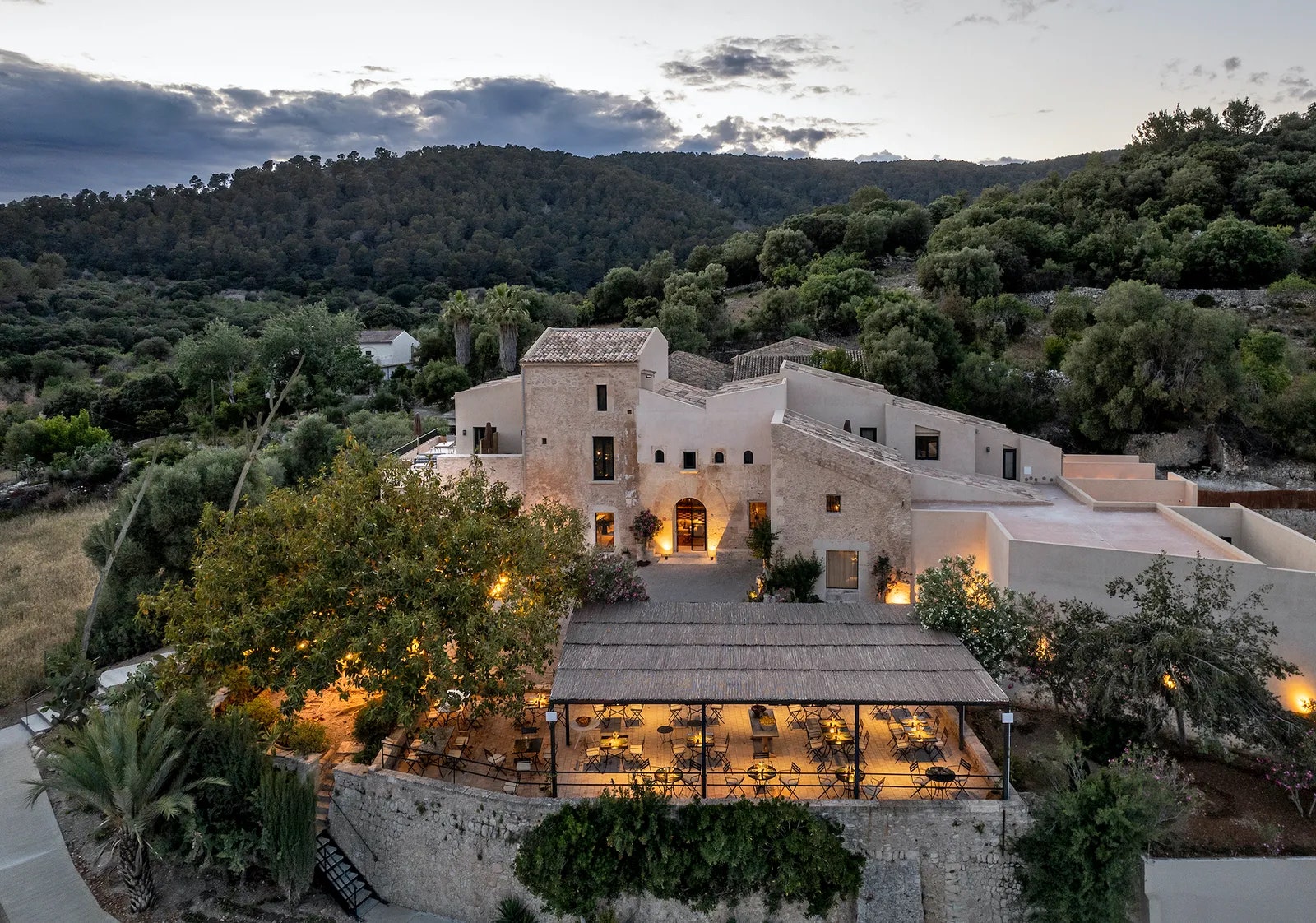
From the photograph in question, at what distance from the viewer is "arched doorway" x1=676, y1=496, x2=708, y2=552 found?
24.7 meters

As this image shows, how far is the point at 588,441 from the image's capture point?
2472 centimetres

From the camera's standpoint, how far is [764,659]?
15.7 m

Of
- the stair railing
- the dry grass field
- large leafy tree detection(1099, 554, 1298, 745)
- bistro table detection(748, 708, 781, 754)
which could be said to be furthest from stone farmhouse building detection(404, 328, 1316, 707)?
the dry grass field

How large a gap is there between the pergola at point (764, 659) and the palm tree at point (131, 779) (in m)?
6.99

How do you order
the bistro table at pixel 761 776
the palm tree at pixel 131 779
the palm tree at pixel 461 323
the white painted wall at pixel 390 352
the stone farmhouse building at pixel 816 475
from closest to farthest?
the palm tree at pixel 131 779 → the bistro table at pixel 761 776 → the stone farmhouse building at pixel 816 475 → the palm tree at pixel 461 323 → the white painted wall at pixel 390 352

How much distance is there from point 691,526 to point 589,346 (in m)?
6.42

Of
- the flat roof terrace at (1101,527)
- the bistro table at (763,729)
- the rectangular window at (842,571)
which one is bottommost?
the bistro table at (763,729)

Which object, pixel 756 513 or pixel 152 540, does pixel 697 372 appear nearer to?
pixel 756 513

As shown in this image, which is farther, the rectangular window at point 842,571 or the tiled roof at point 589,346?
the tiled roof at point 589,346

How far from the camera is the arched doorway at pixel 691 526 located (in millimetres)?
24703

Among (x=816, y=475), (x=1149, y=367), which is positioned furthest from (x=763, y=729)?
(x=1149, y=367)

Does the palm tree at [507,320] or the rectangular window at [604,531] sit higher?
the palm tree at [507,320]

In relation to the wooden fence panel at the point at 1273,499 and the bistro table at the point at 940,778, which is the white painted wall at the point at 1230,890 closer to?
the bistro table at the point at 940,778

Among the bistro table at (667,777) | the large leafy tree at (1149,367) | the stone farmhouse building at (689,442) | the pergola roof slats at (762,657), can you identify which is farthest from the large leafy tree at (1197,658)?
the large leafy tree at (1149,367)
